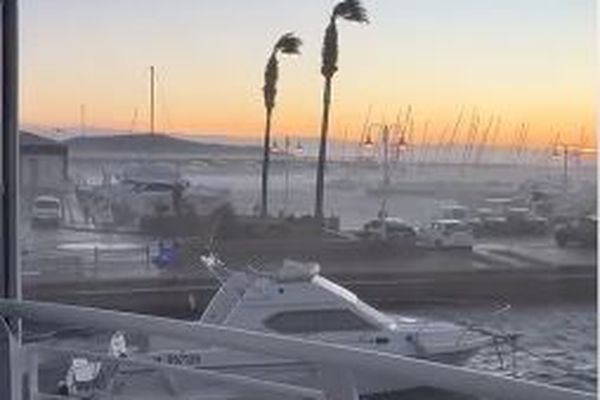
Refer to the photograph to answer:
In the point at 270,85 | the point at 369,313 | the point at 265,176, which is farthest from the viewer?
the point at 270,85

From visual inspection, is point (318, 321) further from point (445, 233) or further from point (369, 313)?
point (445, 233)

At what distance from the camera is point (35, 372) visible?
1.35m

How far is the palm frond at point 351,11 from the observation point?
5074 mm

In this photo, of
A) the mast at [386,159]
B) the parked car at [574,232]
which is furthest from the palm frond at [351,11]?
the parked car at [574,232]

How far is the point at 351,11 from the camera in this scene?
206 inches

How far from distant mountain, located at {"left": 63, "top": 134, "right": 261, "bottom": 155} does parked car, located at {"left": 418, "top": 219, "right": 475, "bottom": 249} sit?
0.88m

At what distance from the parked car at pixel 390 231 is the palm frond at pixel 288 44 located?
163 cm

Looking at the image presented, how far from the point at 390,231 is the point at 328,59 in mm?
1671

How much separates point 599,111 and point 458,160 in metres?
2.90

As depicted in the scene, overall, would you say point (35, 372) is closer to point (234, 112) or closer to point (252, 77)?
point (234, 112)

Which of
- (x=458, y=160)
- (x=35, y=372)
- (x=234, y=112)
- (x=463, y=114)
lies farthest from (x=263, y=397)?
(x=234, y=112)

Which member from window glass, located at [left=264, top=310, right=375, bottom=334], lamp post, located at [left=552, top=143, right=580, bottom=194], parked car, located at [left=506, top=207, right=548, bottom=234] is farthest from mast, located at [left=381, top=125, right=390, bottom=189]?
window glass, located at [left=264, top=310, right=375, bottom=334]

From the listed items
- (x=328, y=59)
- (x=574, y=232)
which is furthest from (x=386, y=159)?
(x=328, y=59)

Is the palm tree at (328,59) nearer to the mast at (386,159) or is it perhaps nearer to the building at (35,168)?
the mast at (386,159)
